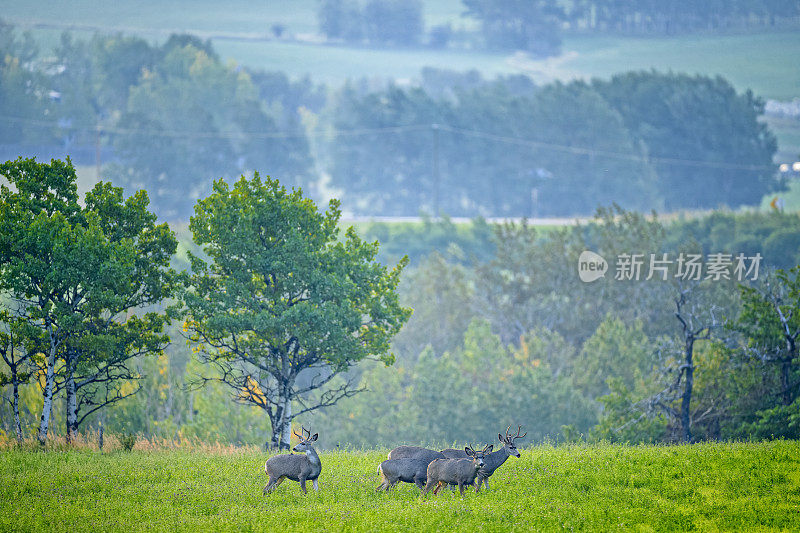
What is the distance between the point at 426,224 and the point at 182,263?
40.4 metres

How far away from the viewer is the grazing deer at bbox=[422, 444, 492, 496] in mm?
25438

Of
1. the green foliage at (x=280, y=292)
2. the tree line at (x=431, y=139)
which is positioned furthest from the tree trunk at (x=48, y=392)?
the tree line at (x=431, y=139)

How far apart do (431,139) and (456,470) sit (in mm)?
155299

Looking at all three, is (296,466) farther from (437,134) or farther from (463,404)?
(437,134)

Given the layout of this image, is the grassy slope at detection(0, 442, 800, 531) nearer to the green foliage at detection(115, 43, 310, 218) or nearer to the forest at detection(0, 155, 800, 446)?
the forest at detection(0, 155, 800, 446)

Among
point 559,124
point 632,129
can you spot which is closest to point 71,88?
point 559,124

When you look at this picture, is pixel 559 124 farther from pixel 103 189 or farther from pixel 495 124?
pixel 103 189

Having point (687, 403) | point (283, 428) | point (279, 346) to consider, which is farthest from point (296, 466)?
point (687, 403)

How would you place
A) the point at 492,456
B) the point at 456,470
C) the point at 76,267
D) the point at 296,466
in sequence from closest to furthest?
the point at 456,470 → the point at 296,466 → the point at 492,456 → the point at 76,267

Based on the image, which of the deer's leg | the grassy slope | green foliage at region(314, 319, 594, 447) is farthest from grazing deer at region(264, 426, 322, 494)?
green foliage at region(314, 319, 594, 447)

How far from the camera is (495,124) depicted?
596ft

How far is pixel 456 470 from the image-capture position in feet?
83.4

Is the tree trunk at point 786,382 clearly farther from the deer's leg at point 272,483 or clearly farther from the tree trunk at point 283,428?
the deer's leg at point 272,483

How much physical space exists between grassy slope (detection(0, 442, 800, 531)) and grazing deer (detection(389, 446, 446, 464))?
3.46ft
